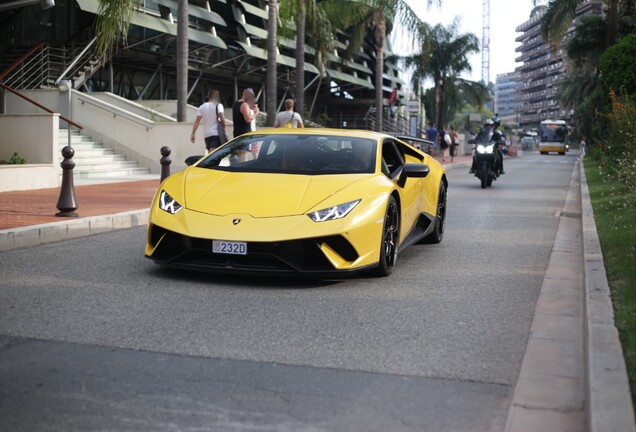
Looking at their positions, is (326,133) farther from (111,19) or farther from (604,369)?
(111,19)

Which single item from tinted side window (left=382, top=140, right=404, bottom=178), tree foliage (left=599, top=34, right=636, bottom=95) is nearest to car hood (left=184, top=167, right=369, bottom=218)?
tinted side window (left=382, top=140, right=404, bottom=178)

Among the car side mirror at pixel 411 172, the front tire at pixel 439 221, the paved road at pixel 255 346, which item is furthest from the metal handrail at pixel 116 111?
the car side mirror at pixel 411 172

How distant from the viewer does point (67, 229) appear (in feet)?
33.1

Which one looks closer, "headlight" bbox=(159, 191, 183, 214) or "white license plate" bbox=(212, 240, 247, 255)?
"white license plate" bbox=(212, 240, 247, 255)

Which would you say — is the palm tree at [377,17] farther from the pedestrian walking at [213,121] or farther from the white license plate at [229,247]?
the white license plate at [229,247]

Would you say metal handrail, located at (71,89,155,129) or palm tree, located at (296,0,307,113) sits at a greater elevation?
palm tree, located at (296,0,307,113)

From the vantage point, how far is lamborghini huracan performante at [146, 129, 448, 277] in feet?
22.4

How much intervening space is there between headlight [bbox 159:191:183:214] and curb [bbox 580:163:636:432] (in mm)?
3237

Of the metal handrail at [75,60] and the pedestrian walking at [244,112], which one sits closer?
the pedestrian walking at [244,112]

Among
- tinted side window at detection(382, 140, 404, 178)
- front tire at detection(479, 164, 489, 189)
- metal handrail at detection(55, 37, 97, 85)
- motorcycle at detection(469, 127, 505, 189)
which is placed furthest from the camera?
metal handrail at detection(55, 37, 97, 85)

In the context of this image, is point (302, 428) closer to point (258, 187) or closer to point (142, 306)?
point (142, 306)

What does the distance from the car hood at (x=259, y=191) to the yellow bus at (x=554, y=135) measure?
76.3 meters

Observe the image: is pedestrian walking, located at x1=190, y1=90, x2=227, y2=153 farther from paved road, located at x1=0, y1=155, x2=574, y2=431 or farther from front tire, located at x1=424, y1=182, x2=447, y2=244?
paved road, located at x1=0, y1=155, x2=574, y2=431

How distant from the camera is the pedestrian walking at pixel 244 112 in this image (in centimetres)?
1571
